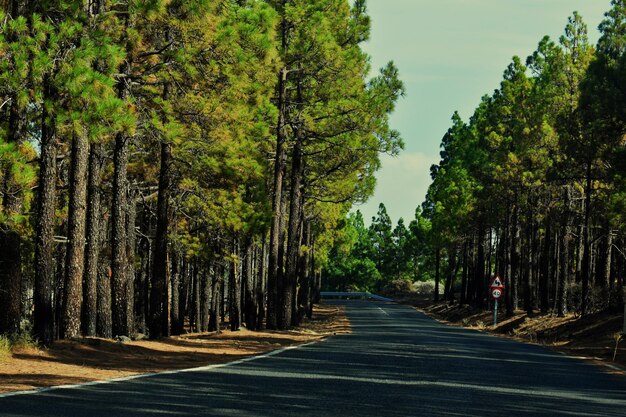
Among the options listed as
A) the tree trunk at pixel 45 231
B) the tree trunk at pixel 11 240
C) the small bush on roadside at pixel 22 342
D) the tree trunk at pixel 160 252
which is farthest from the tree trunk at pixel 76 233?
the tree trunk at pixel 160 252

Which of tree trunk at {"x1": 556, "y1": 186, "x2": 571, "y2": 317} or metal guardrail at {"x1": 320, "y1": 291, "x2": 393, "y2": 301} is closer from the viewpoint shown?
tree trunk at {"x1": 556, "y1": 186, "x2": 571, "y2": 317}

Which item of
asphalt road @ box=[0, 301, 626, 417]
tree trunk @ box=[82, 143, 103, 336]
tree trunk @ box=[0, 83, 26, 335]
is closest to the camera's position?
asphalt road @ box=[0, 301, 626, 417]

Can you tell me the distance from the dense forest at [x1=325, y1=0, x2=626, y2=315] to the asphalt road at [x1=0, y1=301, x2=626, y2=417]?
49.9ft

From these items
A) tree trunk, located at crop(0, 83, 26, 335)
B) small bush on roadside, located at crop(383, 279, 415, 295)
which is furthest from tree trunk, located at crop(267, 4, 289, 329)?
small bush on roadside, located at crop(383, 279, 415, 295)

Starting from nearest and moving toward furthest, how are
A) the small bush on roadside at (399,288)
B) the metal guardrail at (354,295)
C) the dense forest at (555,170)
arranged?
the dense forest at (555,170)
the metal guardrail at (354,295)
the small bush on roadside at (399,288)

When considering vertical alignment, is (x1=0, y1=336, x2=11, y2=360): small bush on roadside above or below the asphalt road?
above

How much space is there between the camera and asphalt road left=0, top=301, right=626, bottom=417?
945 cm

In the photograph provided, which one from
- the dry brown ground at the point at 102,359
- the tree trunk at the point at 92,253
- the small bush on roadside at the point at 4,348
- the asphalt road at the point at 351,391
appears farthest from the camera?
the tree trunk at the point at 92,253

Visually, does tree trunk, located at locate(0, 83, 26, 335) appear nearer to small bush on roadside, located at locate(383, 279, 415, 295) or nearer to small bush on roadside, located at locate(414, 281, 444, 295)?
small bush on roadside, located at locate(414, 281, 444, 295)

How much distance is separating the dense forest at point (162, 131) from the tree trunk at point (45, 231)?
26 mm

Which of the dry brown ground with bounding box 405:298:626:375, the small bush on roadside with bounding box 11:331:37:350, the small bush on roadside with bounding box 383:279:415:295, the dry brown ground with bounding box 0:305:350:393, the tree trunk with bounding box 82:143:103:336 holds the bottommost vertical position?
the small bush on roadside with bounding box 383:279:415:295

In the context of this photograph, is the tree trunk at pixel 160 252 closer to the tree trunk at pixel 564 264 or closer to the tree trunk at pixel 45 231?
the tree trunk at pixel 45 231

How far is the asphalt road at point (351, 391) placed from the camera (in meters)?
9.45

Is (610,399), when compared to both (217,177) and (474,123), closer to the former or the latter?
(217,177)
